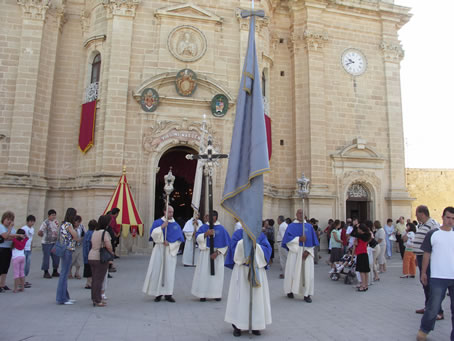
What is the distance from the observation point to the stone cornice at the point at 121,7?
54.5ft

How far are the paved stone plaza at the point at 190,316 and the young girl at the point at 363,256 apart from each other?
0.31 meters

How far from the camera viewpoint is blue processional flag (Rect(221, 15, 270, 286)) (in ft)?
20.1

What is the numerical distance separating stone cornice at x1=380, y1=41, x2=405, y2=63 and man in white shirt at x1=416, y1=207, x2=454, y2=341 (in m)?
18.2

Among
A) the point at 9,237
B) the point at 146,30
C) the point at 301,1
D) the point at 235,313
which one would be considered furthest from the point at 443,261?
the point at 301,1

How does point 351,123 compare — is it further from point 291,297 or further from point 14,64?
point 14,64

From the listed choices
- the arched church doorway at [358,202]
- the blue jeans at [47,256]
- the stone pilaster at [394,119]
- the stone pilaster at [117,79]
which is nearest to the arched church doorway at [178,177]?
the stone pilaster at [117,79]

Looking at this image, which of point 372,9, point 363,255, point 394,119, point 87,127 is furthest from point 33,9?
point 394,119

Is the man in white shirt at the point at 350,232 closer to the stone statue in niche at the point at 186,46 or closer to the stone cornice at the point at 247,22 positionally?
the stone statue in niche at the point at 186,46

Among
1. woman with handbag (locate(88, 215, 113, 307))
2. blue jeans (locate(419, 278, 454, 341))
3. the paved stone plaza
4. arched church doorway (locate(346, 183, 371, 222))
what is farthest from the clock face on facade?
woman with handbag (locate(88, 215, 113, 307))

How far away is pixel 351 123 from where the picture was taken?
67.5 feet

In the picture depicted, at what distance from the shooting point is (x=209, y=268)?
844 cm

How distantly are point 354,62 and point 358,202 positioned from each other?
24.8 feet

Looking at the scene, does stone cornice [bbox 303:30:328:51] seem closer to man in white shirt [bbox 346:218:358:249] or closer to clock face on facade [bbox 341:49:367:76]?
clock face on facade [bbox 341:49:367:76]

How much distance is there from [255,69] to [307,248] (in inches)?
167
